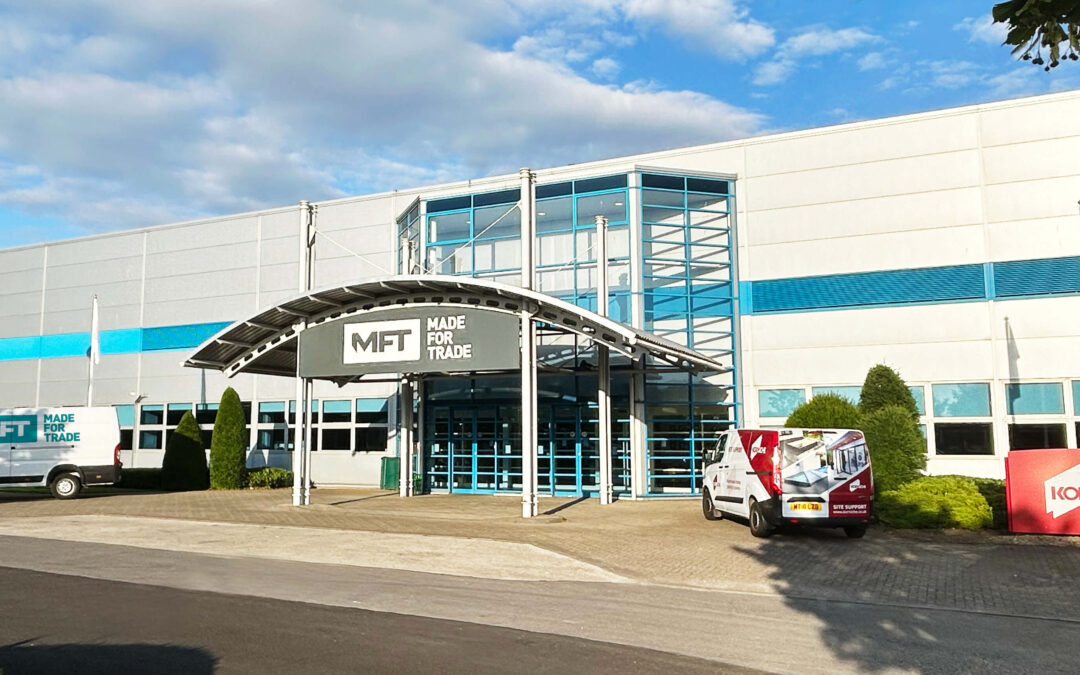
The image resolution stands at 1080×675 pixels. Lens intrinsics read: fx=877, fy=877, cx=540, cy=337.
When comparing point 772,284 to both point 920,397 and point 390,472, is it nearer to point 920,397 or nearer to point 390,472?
point 920,397

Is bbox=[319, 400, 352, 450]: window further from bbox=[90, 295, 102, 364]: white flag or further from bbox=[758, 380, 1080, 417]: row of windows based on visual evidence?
bbox=[758, 380, 1080, 417]: row of windows

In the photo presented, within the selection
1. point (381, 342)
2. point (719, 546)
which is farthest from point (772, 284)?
point (719, 546)

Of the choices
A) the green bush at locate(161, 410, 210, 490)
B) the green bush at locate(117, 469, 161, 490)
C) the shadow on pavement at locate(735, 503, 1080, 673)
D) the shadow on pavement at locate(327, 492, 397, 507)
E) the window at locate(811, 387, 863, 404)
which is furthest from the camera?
the green bush at locate(117, 469, 161, 490)

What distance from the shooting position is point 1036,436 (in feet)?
68.4

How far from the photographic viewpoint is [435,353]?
62.7 ft

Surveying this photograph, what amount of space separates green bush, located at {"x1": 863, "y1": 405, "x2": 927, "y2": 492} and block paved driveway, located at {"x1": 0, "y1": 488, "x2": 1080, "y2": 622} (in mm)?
1403

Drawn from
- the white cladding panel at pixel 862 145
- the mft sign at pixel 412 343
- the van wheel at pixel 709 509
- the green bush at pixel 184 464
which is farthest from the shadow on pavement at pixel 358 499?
the white cladding panel at pixel 862 145

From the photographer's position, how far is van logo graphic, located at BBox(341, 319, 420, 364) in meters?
19.4

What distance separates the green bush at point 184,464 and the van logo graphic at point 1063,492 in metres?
23.6

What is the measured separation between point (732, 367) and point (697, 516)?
6.02 m

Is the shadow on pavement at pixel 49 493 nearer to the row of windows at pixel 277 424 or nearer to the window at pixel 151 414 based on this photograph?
the row of windows at pixel 277 424

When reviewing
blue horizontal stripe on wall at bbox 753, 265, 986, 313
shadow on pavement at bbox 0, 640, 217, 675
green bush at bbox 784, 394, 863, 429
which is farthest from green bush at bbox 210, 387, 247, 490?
shadow on pavement at bbox 0, 640, 217, 675

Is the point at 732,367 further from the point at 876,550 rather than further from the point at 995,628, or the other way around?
the point at 995,628

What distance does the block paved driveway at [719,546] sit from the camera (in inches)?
433
